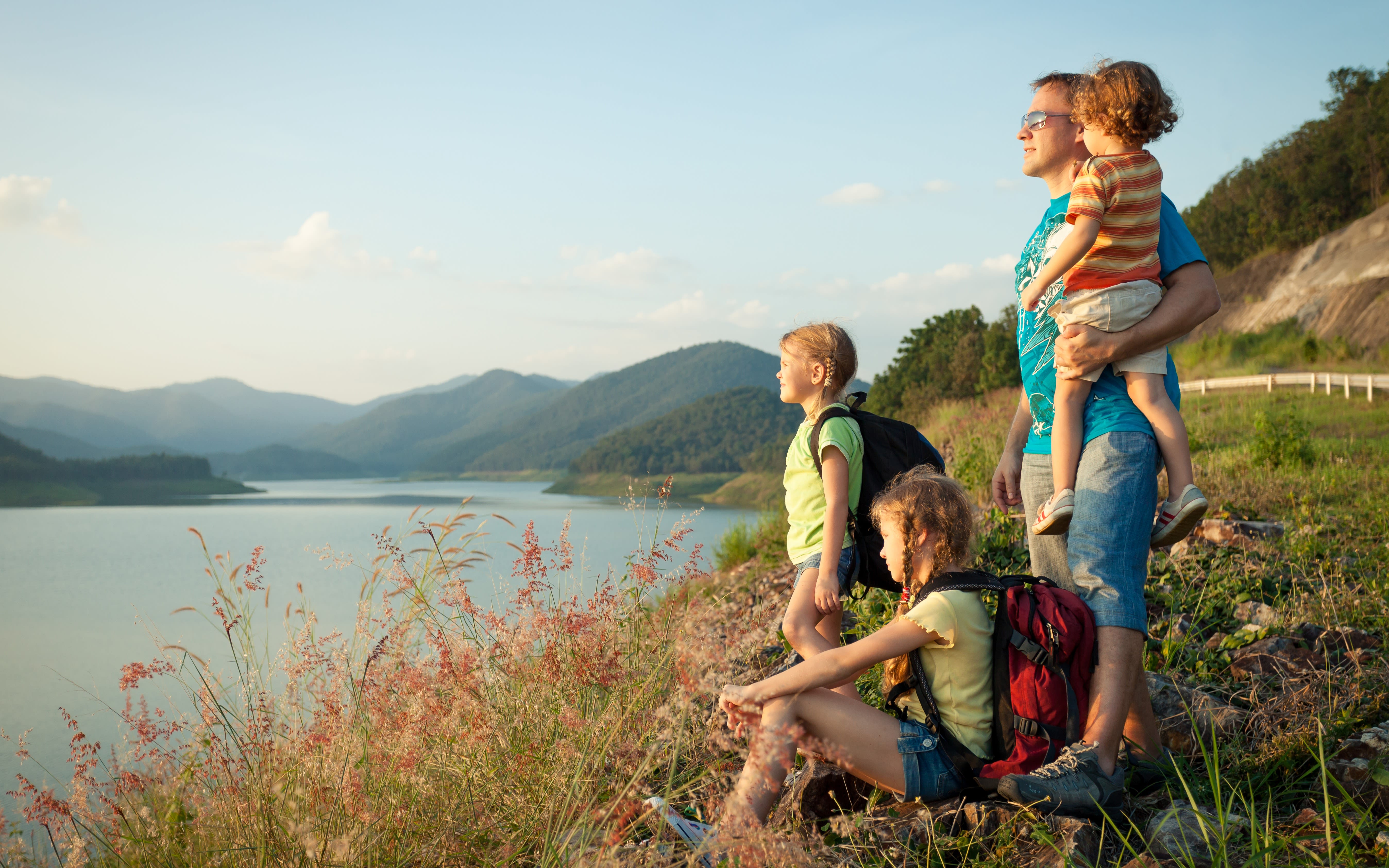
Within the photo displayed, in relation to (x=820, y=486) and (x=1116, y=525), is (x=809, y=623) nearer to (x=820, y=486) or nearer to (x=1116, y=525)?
(x=820, y=486)

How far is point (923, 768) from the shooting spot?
1945 millimetres

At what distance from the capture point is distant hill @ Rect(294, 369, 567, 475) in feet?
349

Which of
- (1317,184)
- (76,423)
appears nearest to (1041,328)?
(1317,184)

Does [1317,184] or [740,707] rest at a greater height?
[1317,184]

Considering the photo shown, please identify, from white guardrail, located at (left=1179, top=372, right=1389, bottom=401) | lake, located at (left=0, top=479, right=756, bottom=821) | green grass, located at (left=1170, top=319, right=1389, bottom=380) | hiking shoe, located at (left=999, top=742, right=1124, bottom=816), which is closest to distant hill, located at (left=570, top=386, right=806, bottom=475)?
lake, located at (left=0, top=479, right=756, bottom=821)

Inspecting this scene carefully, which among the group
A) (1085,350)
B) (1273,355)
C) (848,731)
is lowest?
(848,731)

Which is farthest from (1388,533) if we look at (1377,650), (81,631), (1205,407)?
(81,631)

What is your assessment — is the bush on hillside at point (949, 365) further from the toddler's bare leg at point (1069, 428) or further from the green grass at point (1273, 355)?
the toddler's bare leg at point (1069, 428)

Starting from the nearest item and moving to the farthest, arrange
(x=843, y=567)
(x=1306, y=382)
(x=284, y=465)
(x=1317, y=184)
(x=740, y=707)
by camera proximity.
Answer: (x=740, y=707), (x=843, y=567), (x=1306, y=382), (x=1317, y=184), (x=284, y=465)

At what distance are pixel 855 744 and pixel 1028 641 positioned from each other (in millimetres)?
526

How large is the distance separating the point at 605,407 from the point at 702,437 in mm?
72920

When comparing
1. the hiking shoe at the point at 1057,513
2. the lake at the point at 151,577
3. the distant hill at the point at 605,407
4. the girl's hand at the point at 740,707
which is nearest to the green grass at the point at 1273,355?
the lake at the point at 151,577

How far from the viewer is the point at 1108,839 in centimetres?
187

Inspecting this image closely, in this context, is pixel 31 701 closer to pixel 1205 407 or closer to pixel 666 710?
pixel 666 710
